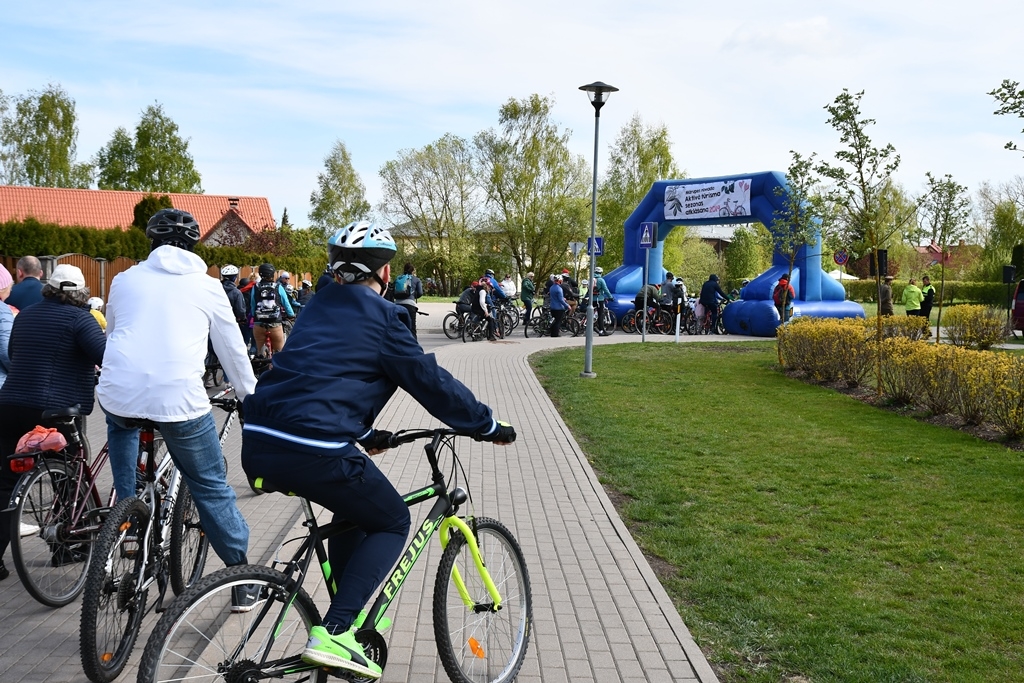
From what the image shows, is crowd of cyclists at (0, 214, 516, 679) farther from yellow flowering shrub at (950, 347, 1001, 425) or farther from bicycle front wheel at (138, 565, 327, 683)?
yellow flowering shrub at (950, 347, 1001, 425)

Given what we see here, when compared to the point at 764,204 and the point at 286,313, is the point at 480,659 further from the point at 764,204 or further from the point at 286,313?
the point at 764,204

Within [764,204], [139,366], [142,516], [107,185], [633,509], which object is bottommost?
[633,509]

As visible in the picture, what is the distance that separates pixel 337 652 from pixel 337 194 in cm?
7254

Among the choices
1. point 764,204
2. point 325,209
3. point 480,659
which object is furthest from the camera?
point 325,209

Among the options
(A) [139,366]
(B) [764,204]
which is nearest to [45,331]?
(A) [139,366]

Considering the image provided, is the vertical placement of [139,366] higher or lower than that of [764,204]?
lower

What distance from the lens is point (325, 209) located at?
72562mm

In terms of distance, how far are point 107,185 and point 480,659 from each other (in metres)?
78.4

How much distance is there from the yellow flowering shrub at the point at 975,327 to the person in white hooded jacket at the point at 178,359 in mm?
20230

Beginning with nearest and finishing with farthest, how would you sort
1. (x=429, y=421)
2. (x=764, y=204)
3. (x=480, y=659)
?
(x=480, y=659)
(x=429, y=421)
(x=764, y=204)

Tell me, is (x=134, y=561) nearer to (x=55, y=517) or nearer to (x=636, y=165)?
(x=55, y=517)

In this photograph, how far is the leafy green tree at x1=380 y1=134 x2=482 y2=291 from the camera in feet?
181

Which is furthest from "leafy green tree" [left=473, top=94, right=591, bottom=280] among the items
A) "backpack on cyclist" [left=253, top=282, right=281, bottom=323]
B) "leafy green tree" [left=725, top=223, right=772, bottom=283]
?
"backpack on cyclist" [left=253, top=282, right=281, bottom=323]

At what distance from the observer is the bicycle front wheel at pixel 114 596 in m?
3.38
